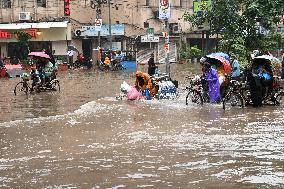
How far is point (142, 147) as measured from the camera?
10.3 m

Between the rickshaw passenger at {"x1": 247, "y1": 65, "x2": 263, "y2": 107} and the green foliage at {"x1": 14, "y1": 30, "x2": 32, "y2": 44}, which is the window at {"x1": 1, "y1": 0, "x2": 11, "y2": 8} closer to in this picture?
the green foliage at {"x1": 14, "y1": 30, "x2": 32, "y2": 44}

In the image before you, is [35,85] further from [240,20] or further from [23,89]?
[240,20]

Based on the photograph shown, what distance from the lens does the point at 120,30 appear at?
50188mm

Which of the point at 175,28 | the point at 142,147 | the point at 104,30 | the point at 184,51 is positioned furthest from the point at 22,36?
the point at 142,147

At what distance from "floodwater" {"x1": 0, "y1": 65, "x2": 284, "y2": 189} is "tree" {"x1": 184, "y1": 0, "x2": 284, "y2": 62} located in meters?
6.93

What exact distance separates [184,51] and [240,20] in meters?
32.6

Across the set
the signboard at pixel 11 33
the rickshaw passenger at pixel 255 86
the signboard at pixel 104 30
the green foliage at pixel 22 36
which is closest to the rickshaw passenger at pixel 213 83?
the rickshaw passenger at pixel 255 86

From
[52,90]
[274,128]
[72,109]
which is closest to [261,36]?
[52,90]

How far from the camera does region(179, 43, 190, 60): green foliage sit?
187ft

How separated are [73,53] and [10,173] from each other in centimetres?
3983

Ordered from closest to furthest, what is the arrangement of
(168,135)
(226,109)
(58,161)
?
(58,161) → (168,135) → (226,109)

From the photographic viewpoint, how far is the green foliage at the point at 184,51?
56906 millimetres

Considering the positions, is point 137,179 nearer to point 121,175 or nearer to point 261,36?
point 121,175

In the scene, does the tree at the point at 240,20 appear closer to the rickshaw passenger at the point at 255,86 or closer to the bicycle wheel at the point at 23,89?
the rickshaw passenger at the point at 255,86
